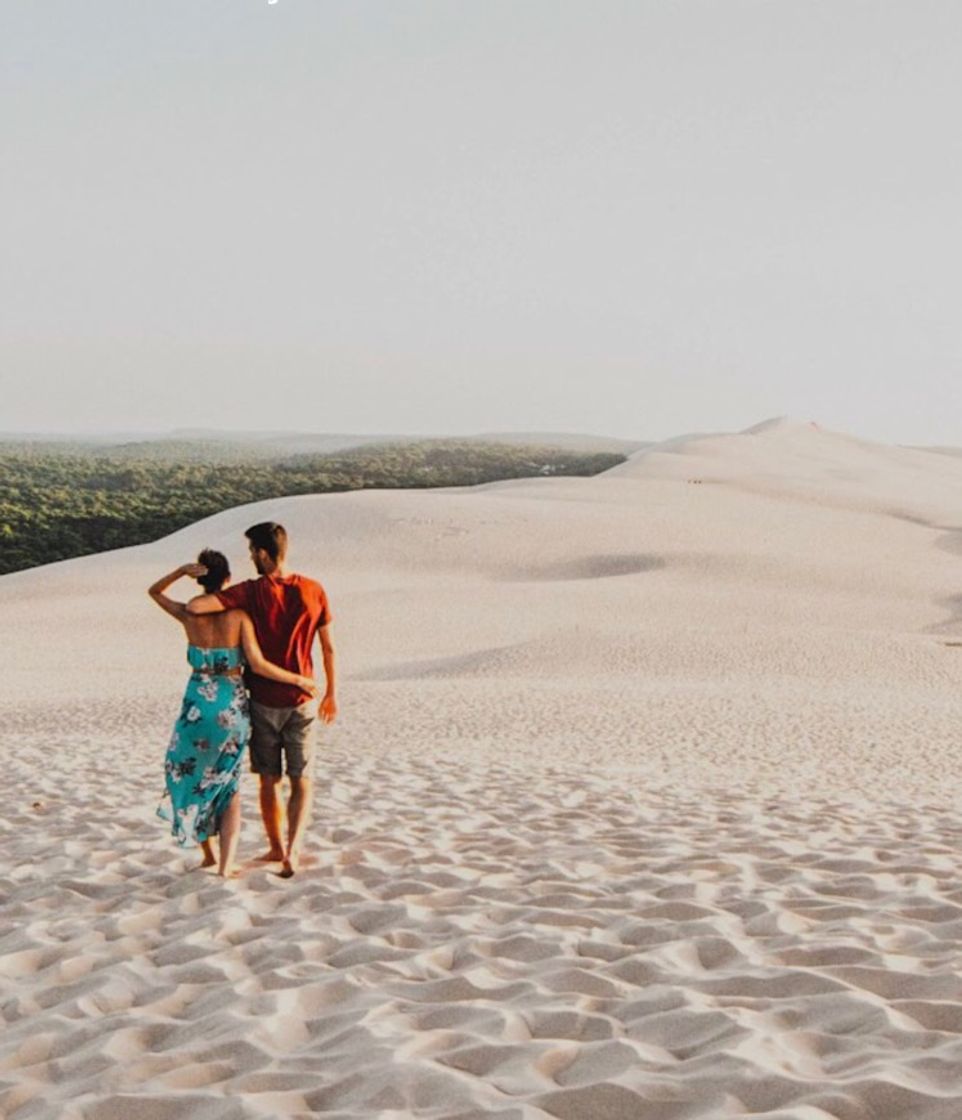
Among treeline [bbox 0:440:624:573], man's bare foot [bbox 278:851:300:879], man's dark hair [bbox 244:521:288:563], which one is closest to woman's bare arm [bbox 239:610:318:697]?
man's dark hair [bbox 244:521:288:563]

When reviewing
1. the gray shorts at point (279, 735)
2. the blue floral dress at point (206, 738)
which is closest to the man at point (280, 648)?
the gray shorts at point (279, 735)

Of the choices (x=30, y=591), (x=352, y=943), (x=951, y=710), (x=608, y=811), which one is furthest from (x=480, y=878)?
(x=30, y=591)

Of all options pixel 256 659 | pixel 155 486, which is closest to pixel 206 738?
pixel 256 659

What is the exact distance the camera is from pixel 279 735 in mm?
7844

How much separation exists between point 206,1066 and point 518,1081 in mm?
1162

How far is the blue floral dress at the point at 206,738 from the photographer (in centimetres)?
761

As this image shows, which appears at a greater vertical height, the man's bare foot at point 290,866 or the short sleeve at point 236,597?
the short sleeve at point 236,597

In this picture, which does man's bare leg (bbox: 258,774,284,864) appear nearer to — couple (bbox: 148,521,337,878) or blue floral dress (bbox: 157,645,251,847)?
couple (bbox: 148,521,337,878)

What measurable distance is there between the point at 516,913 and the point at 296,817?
180 centimetres

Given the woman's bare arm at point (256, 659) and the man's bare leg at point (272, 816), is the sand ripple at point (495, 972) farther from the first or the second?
the woman's bare arm at point (256, 659)

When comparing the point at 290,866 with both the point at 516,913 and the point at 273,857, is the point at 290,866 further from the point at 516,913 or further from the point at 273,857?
the point at 516,913

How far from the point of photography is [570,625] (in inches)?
1201

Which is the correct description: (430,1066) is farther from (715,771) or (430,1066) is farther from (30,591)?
(30,591)

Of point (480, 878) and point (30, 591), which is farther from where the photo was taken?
point (30, 591)
